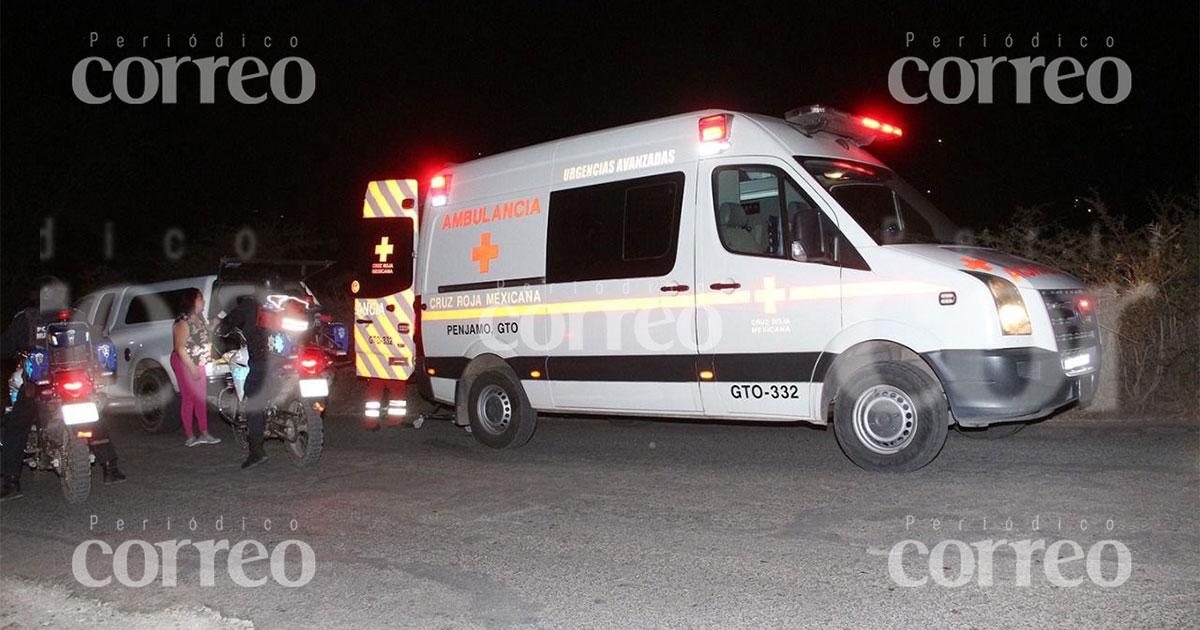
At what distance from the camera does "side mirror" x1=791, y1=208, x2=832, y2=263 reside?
22.2 feet

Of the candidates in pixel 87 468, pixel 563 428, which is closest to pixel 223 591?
pixel 87 468

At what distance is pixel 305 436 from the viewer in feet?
27.4

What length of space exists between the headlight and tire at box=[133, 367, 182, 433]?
9.07m

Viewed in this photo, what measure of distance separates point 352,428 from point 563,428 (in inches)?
105

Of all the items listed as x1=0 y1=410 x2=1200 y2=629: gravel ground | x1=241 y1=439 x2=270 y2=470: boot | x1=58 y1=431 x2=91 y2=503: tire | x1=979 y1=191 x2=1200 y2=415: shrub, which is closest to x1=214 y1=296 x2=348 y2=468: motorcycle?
x1=241 y1=439 x2=270 y2=470: boot

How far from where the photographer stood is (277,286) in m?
11.3

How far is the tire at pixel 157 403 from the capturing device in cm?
1130

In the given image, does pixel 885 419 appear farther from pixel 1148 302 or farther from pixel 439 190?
pixel 439 190

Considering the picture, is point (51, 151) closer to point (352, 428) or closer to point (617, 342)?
point (352, 428)

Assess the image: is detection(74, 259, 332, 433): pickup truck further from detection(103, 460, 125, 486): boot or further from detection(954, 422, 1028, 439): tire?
detection(954, 422, 1028, 439): tire

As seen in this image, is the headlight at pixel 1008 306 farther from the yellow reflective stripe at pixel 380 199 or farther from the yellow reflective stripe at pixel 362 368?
the yellow reflective stripe at pixel 362 368

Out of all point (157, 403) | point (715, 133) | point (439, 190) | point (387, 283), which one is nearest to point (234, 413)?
point (387, 283)

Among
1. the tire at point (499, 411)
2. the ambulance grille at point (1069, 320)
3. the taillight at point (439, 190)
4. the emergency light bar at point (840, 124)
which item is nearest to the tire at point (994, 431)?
the ambulance grille at point (1069, 320)

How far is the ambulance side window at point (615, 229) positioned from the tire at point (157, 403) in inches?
218
